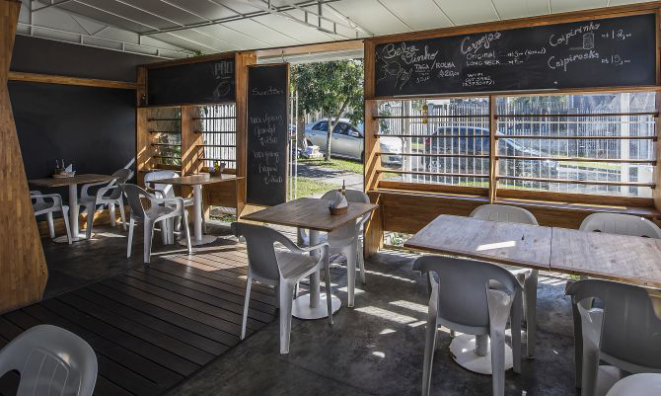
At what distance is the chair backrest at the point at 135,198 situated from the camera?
489cm

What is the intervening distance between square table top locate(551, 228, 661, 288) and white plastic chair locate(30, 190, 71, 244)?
234 inches

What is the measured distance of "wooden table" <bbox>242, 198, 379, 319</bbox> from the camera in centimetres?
325

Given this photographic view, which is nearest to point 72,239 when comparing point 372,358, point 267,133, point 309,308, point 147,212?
point 147,212

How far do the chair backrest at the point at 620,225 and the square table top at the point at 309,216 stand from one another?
1719 mm

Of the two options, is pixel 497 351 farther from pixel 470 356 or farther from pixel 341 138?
pixel 341 138

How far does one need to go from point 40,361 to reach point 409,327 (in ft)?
8.36

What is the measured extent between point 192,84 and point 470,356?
5.81m

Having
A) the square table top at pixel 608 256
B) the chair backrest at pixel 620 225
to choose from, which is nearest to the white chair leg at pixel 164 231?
the square table top at pixel 608 256

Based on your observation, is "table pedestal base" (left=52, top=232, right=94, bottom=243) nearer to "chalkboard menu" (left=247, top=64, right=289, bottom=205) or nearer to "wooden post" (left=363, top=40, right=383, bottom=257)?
"chalkboard menu" (left=247, top=64, right=289, bottom=205)

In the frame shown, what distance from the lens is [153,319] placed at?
3.46 metres

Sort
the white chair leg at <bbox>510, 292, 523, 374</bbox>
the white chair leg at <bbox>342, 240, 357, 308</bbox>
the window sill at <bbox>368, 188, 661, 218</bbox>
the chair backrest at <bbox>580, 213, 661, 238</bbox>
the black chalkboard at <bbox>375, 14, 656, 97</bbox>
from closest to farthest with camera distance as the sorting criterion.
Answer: the white chair leg at <bbox>510, 292, 523, 374</bbox>
the chair backrest at <bbox>580, 213, 661, 238</bbox>
the white chair leg at <bbox>342, 240, 357, 308</bbox>
the black chalkboard at <bbox>375, 14, 656, 97</bbox>
the window sill at <bbox>368, 188, 661, 218</bbox>

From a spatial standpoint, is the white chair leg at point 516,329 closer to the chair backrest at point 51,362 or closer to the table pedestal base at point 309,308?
the table pedestal base at point 309,308

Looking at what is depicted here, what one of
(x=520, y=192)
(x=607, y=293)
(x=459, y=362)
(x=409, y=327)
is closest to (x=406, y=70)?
(x=520, y=192)

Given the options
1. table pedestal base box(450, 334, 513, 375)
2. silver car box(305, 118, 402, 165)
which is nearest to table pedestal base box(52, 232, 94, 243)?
table pedestal base box(450, 334, 513, 375)
